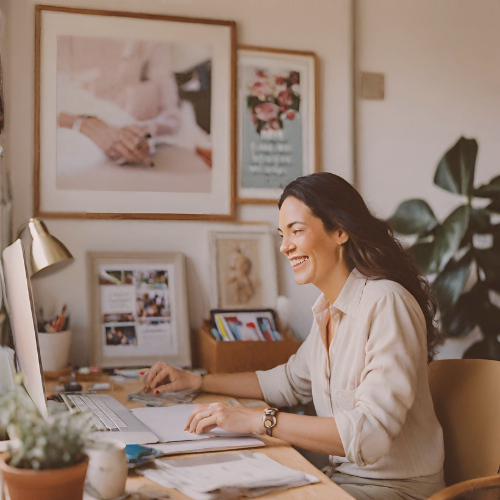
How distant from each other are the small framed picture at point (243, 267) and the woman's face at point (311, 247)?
0.73 metres

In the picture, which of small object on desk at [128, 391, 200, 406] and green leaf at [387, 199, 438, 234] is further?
green leaf at [387, 199, 438, 234]

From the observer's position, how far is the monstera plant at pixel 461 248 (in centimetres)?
231

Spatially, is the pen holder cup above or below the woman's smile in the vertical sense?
A: below

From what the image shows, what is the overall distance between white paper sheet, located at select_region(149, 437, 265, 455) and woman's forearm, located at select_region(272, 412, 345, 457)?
60mm

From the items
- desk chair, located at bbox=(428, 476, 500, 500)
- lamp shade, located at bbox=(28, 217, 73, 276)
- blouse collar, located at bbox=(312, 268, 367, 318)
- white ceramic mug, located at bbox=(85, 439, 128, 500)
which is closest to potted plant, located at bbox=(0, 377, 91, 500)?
white ceramic mug, located at bbox=(85, 439, 128, 500)

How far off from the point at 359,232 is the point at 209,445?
63 centimetres

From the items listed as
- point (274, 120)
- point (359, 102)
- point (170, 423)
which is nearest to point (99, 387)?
point (170, 423)

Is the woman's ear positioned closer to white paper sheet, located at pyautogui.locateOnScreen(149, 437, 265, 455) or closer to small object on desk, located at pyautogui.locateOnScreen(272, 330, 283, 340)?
white paper sheet, located at pyautogui.locateOnScreen(149, 437, 265, 455)

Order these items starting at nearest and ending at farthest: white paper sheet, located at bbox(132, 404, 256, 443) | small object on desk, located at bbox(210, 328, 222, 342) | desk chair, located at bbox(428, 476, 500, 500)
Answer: desk chair, located at bbox(428, 476, 500, 500)
white paper sheet, located at bbox(132, 404, 256, 443)
small object on desk, located at bbox(210, 328, 222, 342)

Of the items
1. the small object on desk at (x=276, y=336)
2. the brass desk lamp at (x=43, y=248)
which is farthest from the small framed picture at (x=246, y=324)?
the brass desk lamp at (x=43, y=248)

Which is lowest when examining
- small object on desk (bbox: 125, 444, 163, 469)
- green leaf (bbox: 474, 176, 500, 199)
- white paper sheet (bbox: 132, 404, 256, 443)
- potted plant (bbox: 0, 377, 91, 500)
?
white paper sheet (bbox: 132, 404, 256, 443)

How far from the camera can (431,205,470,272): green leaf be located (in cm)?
228

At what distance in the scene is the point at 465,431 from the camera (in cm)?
147

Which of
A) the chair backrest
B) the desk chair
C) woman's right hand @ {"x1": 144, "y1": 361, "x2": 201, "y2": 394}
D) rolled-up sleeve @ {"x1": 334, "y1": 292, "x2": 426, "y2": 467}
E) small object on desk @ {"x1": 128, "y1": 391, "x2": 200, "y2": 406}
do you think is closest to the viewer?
the desk chair
